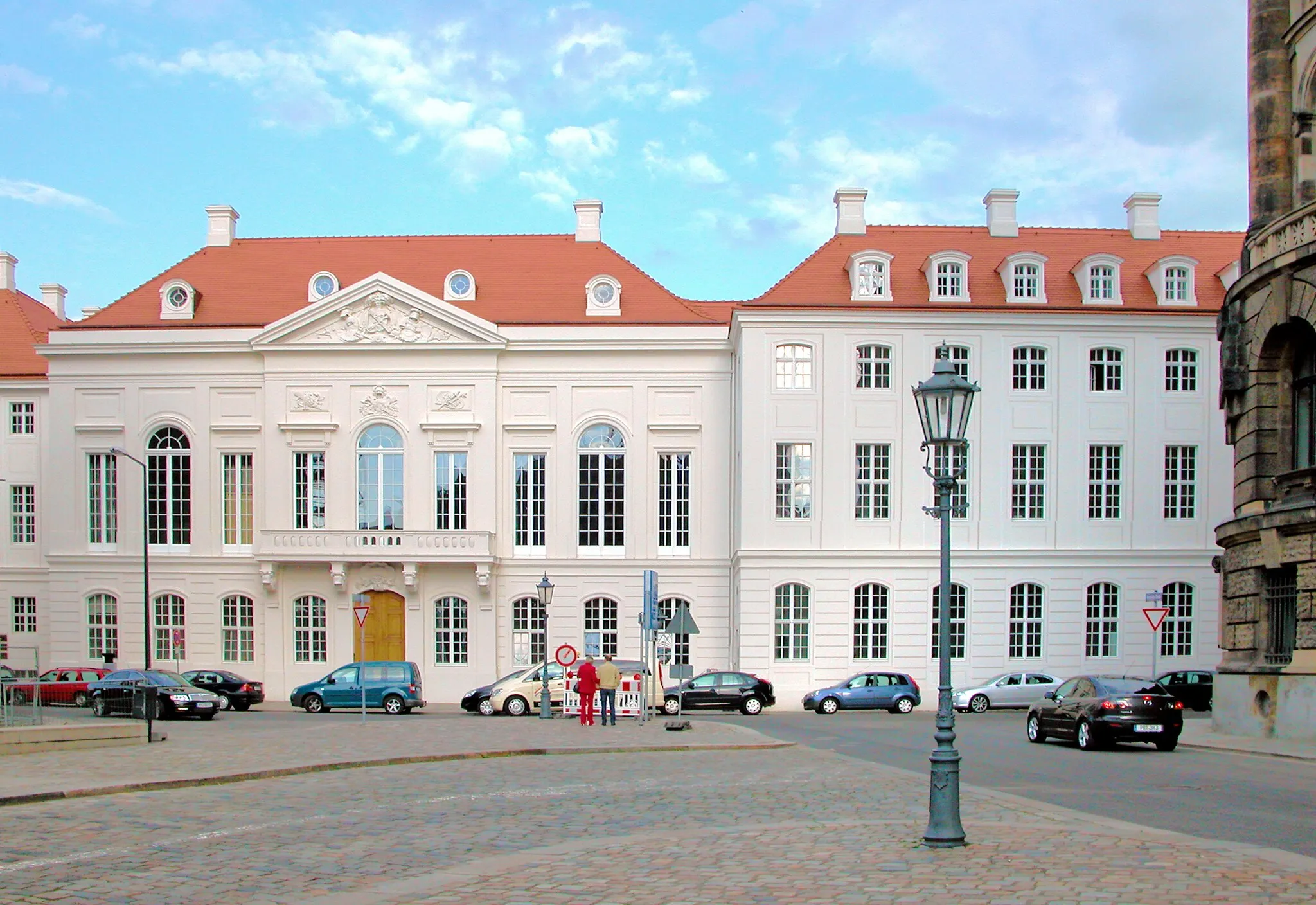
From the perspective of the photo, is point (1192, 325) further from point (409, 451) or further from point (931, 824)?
point (931, 824)

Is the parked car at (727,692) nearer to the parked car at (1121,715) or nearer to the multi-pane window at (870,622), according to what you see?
the multi-pane window at (870,622)

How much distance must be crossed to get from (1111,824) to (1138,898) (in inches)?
186

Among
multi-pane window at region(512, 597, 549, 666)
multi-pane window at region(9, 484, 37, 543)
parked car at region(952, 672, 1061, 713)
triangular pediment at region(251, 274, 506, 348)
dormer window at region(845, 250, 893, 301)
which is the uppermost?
dormer window at region(845, 250, 893, 301)

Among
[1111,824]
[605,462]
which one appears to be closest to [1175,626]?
[605,462]

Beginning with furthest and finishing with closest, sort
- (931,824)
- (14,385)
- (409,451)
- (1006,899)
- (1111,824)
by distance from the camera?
1. (14,385)
2. (409,451)
3. (1111,824)
4. (931,824)
5. (1006,899)

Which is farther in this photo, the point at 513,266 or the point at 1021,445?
the point at 513,266

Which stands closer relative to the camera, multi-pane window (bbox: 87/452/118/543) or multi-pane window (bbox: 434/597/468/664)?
multi-pane window (bbox: 434/597/468/664)

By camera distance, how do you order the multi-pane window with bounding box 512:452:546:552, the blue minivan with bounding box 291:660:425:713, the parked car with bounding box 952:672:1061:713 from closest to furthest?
the blue minivan with bounding box 291:660:425:713 → the parked car with bounding box 952:672:1061:713 → the multi-pane window with bounding box 512:452:546:552

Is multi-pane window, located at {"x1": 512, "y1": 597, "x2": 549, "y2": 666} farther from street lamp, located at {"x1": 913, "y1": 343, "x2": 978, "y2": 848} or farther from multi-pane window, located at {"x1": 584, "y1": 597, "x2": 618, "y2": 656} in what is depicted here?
street lamp, located at {"x1": 913, "y1": 343, "x2": 978, "y2": 848}

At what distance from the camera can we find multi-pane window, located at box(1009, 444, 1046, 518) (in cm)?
5106

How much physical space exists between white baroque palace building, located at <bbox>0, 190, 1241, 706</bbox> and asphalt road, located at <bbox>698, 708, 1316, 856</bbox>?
14.6 meters

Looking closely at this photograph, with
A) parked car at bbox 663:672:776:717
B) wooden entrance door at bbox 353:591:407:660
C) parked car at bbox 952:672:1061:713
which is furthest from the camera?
wooden entrance door at bbox 353:591:407:660

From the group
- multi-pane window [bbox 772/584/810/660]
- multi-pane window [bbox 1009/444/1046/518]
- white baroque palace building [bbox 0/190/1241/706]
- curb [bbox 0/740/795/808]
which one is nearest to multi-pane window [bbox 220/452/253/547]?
white baroque palace building [bbox 0/190/1241/706]

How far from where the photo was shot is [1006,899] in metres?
10.4
